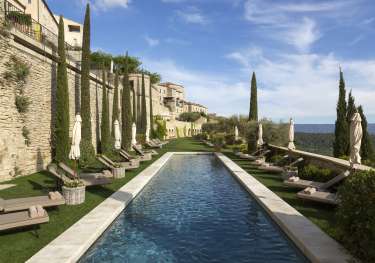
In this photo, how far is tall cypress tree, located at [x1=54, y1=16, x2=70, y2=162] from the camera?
17.3 m

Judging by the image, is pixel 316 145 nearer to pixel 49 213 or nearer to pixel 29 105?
pixel 29 105

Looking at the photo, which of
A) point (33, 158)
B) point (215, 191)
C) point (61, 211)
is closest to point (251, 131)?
point (215, 191)

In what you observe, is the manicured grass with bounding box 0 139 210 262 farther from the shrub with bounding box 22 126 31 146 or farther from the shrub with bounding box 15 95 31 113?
the shrub with bounding box 15 95 31 113

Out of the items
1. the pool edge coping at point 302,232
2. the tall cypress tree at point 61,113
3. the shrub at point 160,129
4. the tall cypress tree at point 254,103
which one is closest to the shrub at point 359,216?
the pool edge coping at point 302,232

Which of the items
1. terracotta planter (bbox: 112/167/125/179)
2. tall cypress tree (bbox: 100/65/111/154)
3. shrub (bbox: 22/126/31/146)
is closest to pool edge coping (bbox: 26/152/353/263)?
terracotta planter (bbox: 112/167/125/179)

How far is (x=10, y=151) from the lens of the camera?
13570mm

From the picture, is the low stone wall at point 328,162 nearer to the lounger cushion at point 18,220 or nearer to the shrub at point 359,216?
the shrub at point 359,216

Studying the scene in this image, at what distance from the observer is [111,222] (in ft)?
27.5

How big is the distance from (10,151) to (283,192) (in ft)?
37.5

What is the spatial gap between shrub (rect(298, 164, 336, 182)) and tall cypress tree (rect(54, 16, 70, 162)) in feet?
41.0

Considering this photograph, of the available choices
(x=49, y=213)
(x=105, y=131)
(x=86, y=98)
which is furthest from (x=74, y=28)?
(x=49, y=213)

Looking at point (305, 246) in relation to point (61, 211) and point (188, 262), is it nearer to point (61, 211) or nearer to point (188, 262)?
point (188, 262)

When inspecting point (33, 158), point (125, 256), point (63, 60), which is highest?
point (63, 60)

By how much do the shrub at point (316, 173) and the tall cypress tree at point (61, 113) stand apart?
1249cm
